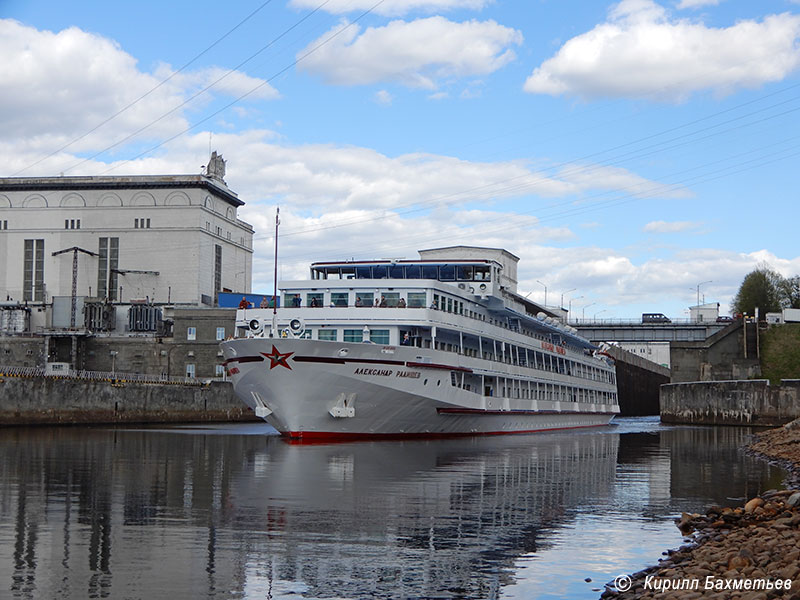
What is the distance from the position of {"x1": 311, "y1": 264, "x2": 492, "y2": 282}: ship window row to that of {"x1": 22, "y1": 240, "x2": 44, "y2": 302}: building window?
55.1 metres

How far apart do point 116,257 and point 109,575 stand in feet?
281

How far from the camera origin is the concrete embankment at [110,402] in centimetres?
5378

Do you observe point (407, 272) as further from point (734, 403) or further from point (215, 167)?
point (215, 167)

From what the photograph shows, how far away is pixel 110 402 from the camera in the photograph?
60.1 meters

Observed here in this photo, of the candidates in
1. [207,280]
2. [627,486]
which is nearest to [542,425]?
[627,486]

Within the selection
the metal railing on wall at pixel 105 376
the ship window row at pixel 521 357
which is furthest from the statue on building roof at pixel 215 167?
the ship window row at pixel 521 357

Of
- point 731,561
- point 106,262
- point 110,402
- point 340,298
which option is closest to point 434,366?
point 340,298

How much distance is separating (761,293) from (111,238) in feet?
273

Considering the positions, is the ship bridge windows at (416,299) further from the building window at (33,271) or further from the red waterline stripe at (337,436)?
the building window at (33,271)

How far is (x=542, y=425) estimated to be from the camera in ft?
204

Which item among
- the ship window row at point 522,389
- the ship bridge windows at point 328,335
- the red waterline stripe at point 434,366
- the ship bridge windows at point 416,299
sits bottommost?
the ship window row at point 522,389

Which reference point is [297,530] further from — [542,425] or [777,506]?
[542,425]

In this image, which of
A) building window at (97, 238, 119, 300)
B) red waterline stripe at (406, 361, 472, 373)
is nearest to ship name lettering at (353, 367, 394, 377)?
red waterline stripe at (406, 361, 472, 373)

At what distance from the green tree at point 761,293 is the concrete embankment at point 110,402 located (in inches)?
3116
